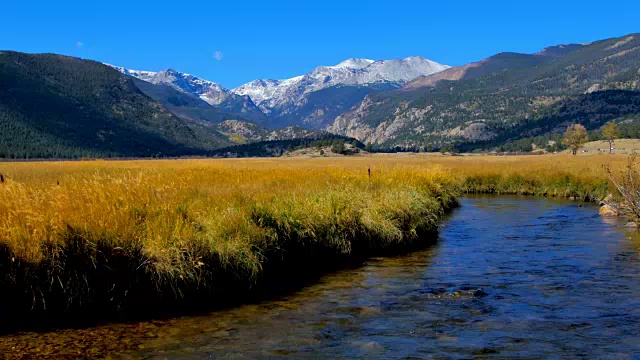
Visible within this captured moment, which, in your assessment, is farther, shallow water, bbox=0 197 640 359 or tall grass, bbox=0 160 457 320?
tall grass, bbox=0 160 457 320

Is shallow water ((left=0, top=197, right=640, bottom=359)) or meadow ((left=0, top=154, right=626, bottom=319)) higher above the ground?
meadow ((left=0, top=154, right=626, bottom=319))

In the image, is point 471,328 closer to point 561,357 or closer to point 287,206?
point 561,357

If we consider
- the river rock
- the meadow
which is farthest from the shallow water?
the river rock

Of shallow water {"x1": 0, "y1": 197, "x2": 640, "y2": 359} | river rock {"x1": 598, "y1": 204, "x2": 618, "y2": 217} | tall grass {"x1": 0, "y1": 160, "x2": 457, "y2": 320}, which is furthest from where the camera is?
river rock {"x1": 598, "y1": 204, "x2": 618, "y2": 217}

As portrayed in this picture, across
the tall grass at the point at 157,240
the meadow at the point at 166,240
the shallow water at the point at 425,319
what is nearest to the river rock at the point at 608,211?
the shallow water at the point at 425,319

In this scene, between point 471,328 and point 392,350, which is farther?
point 471,328

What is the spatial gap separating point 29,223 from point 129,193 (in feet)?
12.0

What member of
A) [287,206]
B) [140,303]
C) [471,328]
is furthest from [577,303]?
[140,303]

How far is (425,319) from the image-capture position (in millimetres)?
11469

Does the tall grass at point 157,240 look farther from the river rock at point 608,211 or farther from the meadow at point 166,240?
the river rock at point 608,211

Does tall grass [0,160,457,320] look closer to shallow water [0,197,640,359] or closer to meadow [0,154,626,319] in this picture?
meadow [0,154,626,319]

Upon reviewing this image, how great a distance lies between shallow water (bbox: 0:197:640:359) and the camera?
973 centimetres

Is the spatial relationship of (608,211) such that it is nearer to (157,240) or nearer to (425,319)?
(425,319)

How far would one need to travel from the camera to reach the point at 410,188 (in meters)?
25.9
